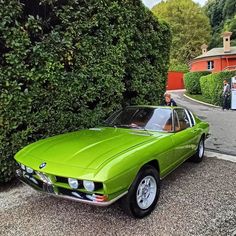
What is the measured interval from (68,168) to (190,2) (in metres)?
56.3

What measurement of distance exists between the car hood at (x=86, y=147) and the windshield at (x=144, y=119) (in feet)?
0.90

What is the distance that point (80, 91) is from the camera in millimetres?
5688

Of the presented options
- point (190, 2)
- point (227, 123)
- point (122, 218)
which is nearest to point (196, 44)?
point (190, 2)

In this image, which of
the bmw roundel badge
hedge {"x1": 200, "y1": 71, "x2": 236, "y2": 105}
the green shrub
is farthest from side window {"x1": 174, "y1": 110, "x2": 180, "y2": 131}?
the green shrub

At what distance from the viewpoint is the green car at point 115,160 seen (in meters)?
3.04

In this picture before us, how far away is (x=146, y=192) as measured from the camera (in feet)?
12.1

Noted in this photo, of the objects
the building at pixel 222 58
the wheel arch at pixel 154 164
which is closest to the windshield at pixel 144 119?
the wheel arch at pixel 154 164

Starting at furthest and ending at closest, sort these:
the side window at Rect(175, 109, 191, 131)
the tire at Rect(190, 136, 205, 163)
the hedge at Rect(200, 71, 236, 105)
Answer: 1. the hedge at Rect(200, 71, 236, 105)
2. the tire at Rect(190, 136, 205, 163)
3. the side window at Rect(175, 109, 191, 131)

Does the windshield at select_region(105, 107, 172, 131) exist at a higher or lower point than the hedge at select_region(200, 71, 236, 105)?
higher

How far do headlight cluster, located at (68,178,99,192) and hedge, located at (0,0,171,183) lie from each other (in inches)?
84.3

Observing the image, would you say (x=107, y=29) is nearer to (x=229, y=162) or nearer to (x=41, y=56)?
(x=41, y=56)

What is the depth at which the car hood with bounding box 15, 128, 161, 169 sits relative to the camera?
3301 mm

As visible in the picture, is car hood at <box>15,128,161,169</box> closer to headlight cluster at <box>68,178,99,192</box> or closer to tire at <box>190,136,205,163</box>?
headlight cluster at <box>68,178,99,192</box>

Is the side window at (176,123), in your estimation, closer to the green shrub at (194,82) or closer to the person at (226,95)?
the person at (226,95)
